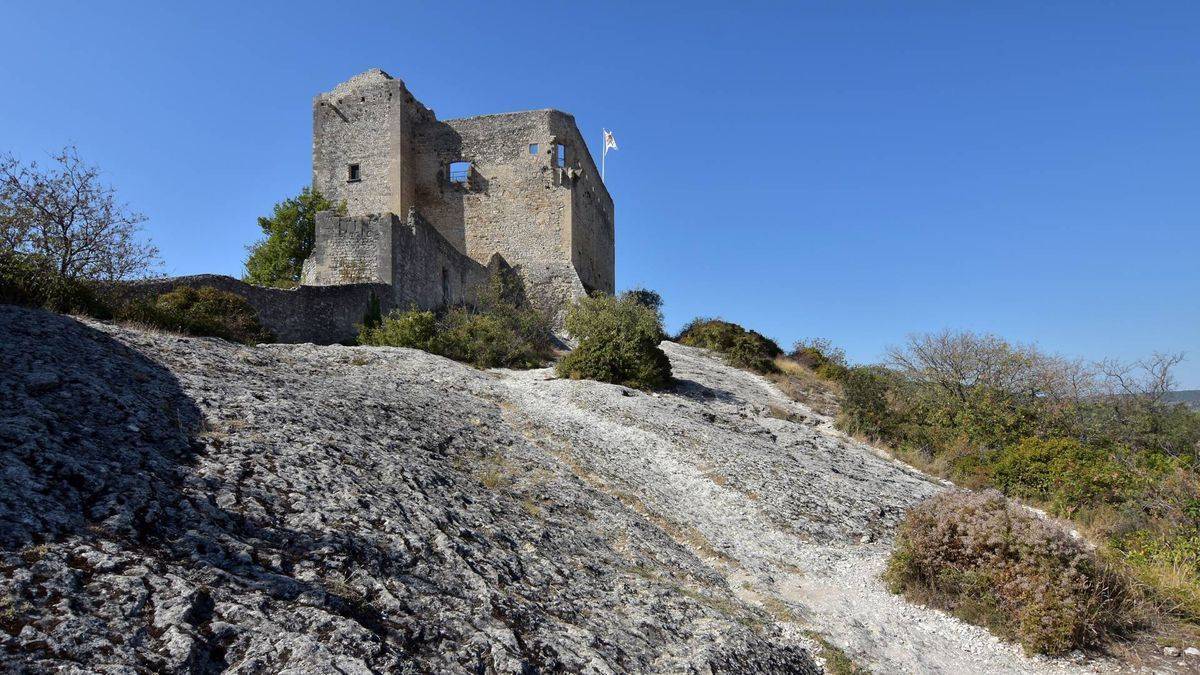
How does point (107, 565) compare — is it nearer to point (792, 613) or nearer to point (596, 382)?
point (792, 613)

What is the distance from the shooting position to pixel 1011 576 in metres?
5.91

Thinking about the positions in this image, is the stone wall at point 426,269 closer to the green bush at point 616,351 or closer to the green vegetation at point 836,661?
the green bush at point 616,351

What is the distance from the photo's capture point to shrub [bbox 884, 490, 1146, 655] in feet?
17.9

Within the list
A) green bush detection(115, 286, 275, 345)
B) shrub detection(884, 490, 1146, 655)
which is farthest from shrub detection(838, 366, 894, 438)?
green bush detection(115, 286, 275, 345)

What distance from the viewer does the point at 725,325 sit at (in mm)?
30406

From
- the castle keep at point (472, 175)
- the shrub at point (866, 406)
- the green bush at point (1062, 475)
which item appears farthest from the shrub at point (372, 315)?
the green bush at point (1062, 475)

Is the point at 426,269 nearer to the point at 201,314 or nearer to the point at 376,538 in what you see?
the point at 201,314

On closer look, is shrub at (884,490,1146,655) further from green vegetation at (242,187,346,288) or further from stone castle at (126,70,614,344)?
green vegetation at (242,187,346,288)

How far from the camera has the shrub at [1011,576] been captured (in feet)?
17.9

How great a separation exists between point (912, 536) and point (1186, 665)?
2.24 m

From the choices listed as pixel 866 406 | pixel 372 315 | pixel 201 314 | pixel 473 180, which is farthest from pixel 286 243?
pixel 866 406

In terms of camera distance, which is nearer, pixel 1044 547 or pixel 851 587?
pixel 1044 547

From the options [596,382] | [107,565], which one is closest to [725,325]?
[596,382]

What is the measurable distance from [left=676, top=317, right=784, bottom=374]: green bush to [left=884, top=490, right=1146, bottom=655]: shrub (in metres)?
18.3
